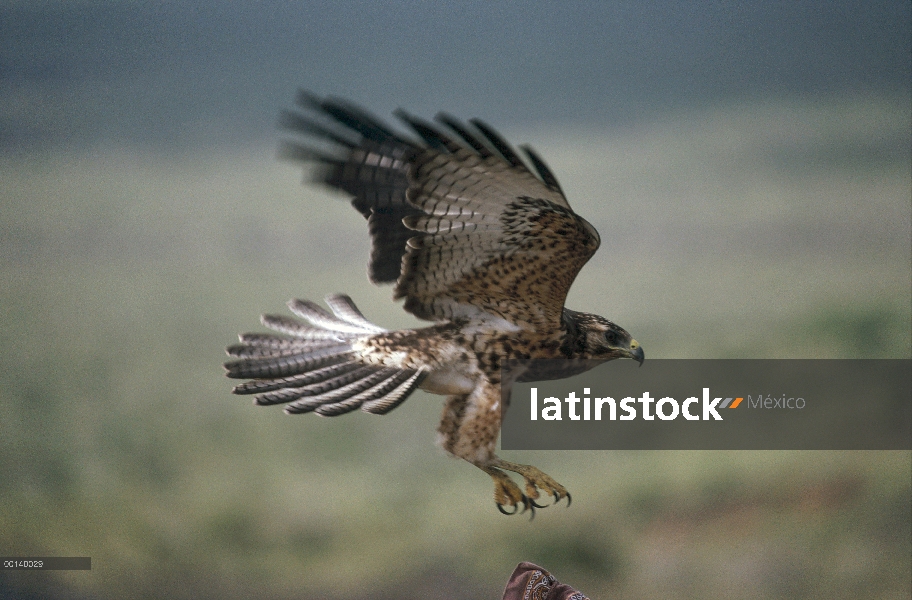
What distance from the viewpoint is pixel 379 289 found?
2.11 meters

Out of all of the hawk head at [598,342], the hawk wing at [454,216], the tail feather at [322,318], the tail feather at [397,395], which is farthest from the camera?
the tail feather at [322,318]

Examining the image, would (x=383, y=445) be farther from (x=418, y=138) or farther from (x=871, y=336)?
(x=871, y=336)

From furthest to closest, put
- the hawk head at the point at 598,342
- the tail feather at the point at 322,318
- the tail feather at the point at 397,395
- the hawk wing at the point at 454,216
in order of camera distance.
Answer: the tail feather at the point at 322,318, the hawk head at the point at 598,342, the tail feather at the point at 397,395, the hawk wing at the point at 454,216

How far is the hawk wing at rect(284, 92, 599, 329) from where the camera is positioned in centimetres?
150

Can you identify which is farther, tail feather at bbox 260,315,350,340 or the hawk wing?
tail feather at bbox 260,315,350,340

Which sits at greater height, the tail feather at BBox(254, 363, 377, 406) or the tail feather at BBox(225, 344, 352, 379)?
the tail feather at BBox(225, 344, 352, 379)

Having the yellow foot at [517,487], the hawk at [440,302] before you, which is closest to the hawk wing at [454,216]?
the hawk at [440,302]

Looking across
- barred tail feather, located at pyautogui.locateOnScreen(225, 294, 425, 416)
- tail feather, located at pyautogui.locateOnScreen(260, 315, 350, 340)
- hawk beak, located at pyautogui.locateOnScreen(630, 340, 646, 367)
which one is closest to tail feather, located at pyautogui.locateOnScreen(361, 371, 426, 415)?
barred tail feather, located at pyautogui.locateOnScreen(225, 294, 425, 416)

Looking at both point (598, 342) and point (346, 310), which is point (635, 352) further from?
point (346, 310)

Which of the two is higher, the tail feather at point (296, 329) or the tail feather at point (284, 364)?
the tail feather at point (296, 329)

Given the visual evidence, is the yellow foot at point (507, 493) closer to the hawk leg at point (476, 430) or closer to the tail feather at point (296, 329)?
the hawk leg at point (476, 430)

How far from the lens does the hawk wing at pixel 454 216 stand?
1.50 metres

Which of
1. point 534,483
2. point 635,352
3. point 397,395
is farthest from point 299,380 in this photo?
point 635,352

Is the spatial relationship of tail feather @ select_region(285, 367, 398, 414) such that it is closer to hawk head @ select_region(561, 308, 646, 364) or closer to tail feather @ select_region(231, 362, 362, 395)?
tail feather @ select_region(231, 362, 362, 395)
